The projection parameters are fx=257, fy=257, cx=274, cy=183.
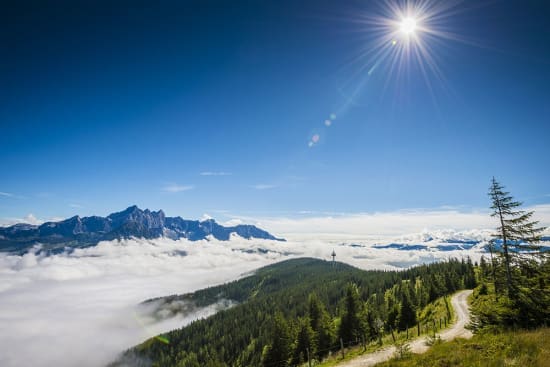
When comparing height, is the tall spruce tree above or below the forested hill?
above

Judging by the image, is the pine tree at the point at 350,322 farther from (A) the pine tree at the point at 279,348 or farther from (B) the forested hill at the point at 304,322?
(A) the pine tree at the point at 279,348

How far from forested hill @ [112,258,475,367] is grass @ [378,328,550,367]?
37814 mm

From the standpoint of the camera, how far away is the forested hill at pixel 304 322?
50250mm

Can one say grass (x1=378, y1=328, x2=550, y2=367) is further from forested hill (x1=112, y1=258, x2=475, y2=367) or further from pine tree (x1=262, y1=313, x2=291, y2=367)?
forested hill (x1=112, y1=258, x2=475, y2=367)

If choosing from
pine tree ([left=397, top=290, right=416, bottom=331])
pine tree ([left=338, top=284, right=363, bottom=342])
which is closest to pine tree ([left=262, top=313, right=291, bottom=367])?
pine tree ([left=338, top=284, right=363, bottom=342])

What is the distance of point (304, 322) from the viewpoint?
49781 mm

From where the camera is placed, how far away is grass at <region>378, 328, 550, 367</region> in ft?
37.7

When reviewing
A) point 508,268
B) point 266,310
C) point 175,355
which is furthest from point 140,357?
point 508,268

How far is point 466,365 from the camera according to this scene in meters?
12.4

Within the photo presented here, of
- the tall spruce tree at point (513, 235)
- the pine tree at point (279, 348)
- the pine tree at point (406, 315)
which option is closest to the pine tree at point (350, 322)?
the pine tree at point (406, 315)

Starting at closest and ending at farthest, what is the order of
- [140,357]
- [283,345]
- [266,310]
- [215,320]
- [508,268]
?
[508,268], [283,345], [266,310], [215,320], [140,357]

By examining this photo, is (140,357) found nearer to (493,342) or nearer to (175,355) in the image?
(175,355)

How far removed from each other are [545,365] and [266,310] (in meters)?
152

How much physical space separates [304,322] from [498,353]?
41252 millimetres
